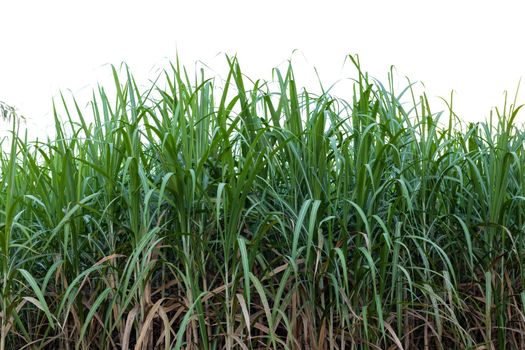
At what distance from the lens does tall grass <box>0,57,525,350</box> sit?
197 cm

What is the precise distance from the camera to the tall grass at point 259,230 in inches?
77.5

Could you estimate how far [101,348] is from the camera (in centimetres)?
206

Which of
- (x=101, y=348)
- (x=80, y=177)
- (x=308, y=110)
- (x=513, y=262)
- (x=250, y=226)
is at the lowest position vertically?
(x=101, y=348)

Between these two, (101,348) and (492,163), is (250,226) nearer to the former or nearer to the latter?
(101,348)

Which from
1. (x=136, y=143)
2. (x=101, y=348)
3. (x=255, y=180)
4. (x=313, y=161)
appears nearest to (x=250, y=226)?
(x=255, y=180)

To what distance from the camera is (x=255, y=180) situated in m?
2.13

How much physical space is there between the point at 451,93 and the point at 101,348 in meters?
1.54

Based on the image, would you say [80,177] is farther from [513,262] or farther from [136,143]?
[513,262]

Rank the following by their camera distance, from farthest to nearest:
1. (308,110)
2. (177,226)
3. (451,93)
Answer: (451,93)
(308,110)
(177,226)

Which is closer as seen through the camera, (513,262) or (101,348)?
(101,348)

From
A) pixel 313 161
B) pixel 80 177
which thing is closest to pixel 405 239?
pixel 313 161

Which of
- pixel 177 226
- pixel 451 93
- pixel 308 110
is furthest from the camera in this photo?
pixel 451 93

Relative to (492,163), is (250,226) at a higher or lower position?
lower

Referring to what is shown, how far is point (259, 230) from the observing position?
2.00m
